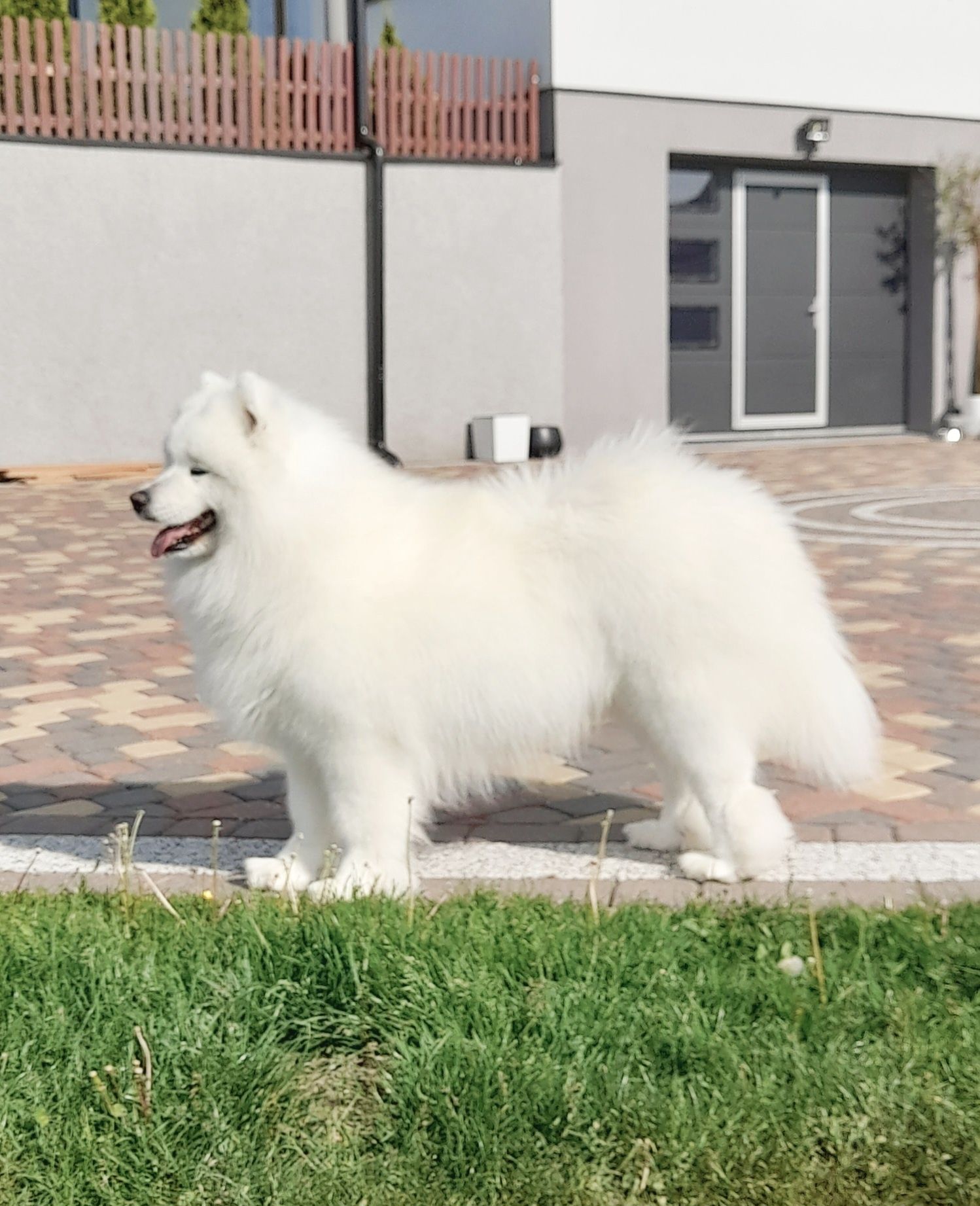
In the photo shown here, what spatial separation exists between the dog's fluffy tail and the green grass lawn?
2.27ft

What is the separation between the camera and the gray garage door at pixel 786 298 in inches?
768

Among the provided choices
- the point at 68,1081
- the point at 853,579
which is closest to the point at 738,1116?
Answer: the point at 68,1081

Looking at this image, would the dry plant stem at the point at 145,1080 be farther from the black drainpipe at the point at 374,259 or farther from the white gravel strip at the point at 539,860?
the black drainpipe at the point at 374,259

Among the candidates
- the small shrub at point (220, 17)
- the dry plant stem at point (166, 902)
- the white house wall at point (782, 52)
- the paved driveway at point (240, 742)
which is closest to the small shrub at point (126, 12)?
the small shrub at point (220, 17)

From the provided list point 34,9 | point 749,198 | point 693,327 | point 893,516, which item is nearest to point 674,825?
point 893,516

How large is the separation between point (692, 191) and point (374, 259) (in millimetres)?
4602

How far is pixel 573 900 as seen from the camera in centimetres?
379

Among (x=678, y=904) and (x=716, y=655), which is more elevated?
(x=716, y=655)

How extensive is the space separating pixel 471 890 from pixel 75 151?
522 inches

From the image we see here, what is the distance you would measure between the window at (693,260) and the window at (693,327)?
36 cm

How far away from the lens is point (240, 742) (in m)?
4.68

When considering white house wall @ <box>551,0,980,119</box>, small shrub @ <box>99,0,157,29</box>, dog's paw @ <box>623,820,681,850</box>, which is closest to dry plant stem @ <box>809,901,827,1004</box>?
dog's paw @ <box>623,820,681,850</box>

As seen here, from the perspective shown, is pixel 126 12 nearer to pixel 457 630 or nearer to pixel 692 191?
pixel 692 191

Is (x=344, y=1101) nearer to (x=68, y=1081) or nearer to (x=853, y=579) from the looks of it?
(x=68, y=1081)
